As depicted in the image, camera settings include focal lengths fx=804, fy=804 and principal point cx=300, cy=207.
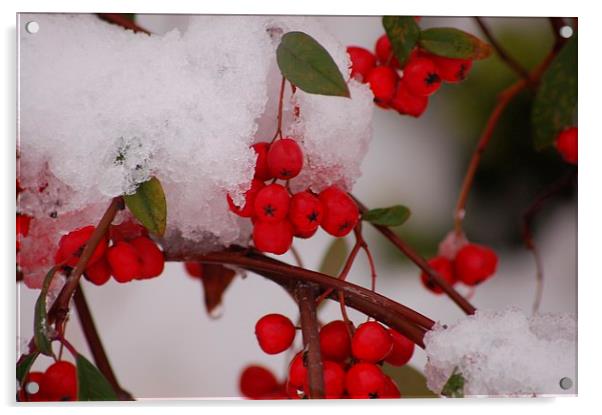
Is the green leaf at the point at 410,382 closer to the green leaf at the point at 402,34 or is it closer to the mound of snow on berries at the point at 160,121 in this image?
the mound of snow on berries at the point at 160,121

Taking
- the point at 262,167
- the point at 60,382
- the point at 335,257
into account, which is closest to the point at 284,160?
the point at 262,167

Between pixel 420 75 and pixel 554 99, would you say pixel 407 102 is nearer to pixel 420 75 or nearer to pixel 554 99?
pixel 420 75

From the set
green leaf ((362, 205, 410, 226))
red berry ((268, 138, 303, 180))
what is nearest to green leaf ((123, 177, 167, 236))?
red berry ((268, 138, 303, 180))

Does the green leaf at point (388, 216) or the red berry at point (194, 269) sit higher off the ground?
the green leaf at point (388, 216)

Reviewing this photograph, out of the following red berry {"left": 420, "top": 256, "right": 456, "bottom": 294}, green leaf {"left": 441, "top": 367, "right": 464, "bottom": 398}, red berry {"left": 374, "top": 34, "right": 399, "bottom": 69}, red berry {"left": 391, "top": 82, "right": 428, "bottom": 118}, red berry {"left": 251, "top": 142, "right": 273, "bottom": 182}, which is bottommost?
green leaf {"left": 441, "top": 367, "right": 464, "bottom": 398}

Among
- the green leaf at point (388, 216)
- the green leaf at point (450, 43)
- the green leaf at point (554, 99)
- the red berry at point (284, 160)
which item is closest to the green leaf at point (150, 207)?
the red berry at point (284, 160)

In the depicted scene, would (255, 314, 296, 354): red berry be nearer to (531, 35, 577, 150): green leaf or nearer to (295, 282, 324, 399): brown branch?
(295, 282, 324, 399): brown branch
